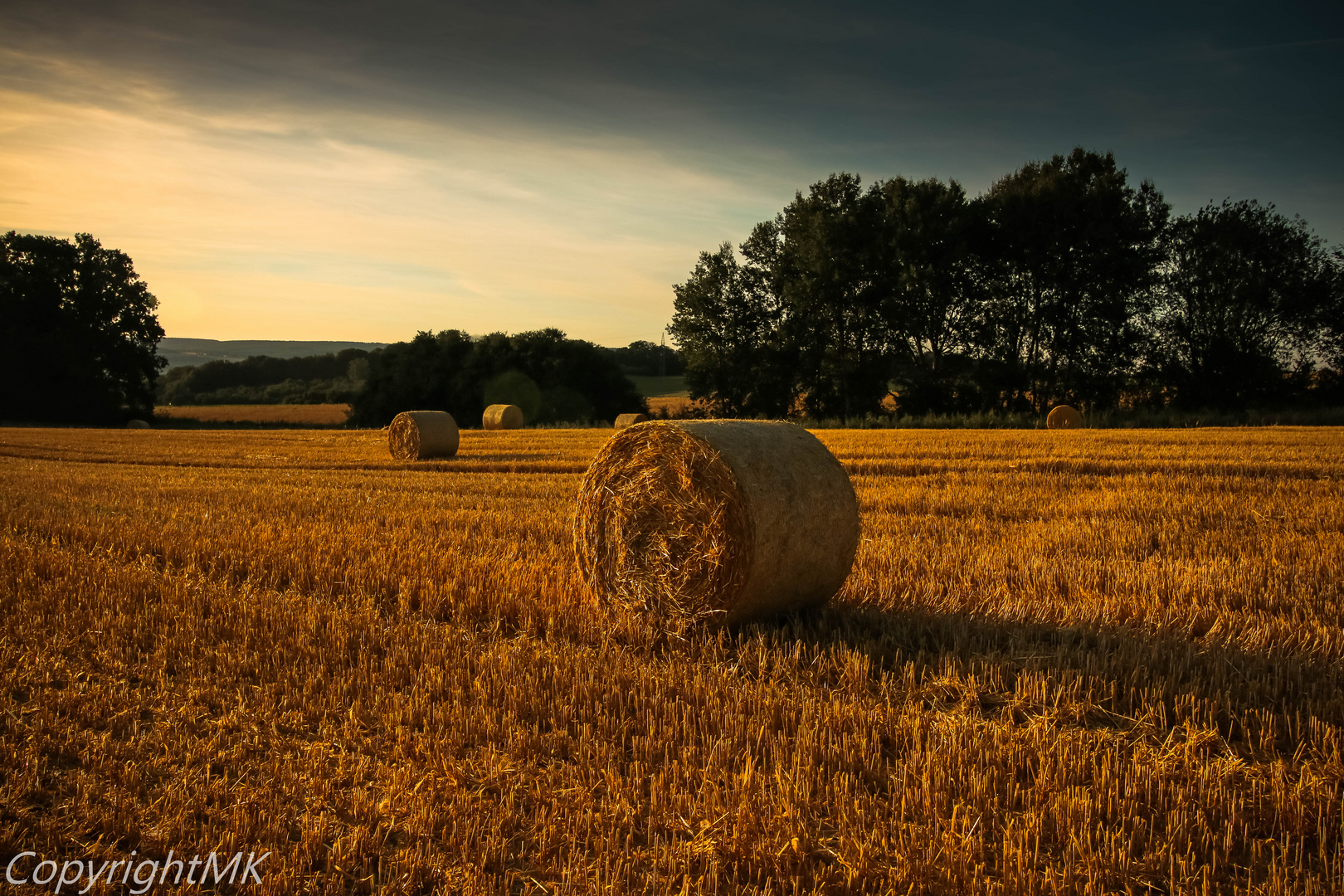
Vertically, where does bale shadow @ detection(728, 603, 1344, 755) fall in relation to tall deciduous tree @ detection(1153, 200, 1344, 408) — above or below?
below

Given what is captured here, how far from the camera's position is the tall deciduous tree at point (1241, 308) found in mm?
32062

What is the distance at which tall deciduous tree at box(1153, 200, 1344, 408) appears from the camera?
3206 centimetres

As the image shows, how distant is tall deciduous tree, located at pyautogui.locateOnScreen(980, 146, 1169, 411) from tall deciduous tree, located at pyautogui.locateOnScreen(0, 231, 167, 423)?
1774 inches

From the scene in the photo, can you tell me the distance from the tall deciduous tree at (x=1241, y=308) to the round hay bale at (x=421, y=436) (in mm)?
27557

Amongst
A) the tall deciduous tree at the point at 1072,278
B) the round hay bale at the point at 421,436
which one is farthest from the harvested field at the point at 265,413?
the tall deciduous tree at the point at 1072,278

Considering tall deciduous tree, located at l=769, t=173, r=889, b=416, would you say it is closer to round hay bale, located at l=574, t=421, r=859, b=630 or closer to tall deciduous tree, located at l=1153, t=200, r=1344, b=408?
tall deciduous tree, located at l=1153, t=200, r=1344, b=408


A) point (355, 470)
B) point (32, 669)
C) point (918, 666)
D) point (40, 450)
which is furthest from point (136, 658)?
point (40, 450)

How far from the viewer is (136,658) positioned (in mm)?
4414

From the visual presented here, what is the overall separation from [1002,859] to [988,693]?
4.42ft

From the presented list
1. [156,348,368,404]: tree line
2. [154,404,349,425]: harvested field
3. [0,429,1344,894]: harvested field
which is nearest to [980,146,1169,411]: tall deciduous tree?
[0,429,1344,894]: harvested field

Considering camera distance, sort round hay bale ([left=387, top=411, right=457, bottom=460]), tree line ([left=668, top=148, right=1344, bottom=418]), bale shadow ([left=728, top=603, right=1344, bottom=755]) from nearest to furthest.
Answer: bale shadow ([left=728, top=603, right=1344, bottom=755])
round hay bale ([left=387, top=411, right=457, bottom=460])
tree line ([left=668, top=148, right=1344, bottom=418])

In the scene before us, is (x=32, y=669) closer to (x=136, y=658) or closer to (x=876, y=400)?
(x=136, y=658)

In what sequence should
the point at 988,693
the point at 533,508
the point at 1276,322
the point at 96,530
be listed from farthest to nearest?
1. the point at 1276,322
2. the point at 533,508
3. the point at 96,530
4. the point at 988,693

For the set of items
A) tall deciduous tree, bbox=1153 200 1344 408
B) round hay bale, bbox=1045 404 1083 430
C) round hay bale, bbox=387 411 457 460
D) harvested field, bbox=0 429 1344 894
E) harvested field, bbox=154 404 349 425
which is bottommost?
harvested field, bbox=154 404 349 425
